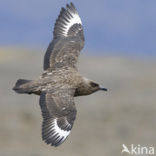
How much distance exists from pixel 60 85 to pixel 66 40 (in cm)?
190

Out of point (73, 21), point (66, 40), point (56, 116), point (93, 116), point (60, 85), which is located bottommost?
point (56, 116)

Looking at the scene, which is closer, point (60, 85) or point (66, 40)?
point (60, 85)

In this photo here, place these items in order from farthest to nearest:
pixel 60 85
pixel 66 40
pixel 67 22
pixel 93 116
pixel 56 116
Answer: pixel 93 116, pixel 67 22, pixel 66 40, pixel 60 85, pixel 56 116

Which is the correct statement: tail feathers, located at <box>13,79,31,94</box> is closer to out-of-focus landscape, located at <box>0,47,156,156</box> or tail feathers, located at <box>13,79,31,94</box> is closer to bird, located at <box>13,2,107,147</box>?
bird, located at <box>13,2,107,147</box>

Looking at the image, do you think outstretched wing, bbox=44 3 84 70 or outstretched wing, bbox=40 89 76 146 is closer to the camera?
outstretched wing, bbox=40 89 76 146

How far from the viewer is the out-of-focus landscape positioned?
88.3ft

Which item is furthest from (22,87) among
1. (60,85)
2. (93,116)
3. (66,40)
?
(93,116)

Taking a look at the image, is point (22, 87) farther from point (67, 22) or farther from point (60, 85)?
point (67, 22)

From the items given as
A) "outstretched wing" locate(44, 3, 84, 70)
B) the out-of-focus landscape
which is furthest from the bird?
the out-of-focus landscape

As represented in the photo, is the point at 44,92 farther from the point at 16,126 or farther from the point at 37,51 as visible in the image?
the point at 37,51

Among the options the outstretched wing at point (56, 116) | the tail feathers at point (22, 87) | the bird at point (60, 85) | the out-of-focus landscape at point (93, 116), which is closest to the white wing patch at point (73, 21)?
the bird at point (60, 85)

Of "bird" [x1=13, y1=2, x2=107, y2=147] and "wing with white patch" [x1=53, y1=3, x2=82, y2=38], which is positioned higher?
"wing with white patch" [x1=53, y1=3, x2=82, y2=38]

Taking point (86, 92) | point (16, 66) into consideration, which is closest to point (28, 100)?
point (16, 66)

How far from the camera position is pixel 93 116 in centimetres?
2956
